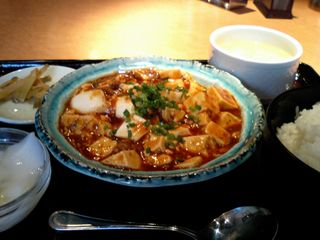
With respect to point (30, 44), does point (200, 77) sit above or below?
above

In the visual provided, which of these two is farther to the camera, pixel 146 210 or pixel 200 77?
pixel 200 77

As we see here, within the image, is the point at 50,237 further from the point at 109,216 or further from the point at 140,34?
the point at 140,34

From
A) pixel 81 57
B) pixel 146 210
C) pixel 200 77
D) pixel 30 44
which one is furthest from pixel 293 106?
pixel 30 44

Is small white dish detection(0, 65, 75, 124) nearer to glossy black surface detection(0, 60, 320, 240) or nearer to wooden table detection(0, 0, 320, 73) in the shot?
glossy black surface detection(0, 60, 320, 240)

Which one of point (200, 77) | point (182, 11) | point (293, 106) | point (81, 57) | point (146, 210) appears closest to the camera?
point (146, 210)

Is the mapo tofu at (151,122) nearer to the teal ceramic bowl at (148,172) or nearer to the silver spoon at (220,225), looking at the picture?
the teal ceramic bowl at (148,172)

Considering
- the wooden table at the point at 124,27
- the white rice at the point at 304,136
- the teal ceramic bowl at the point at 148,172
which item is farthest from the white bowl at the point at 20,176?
the wooden table at the point at 124,27
